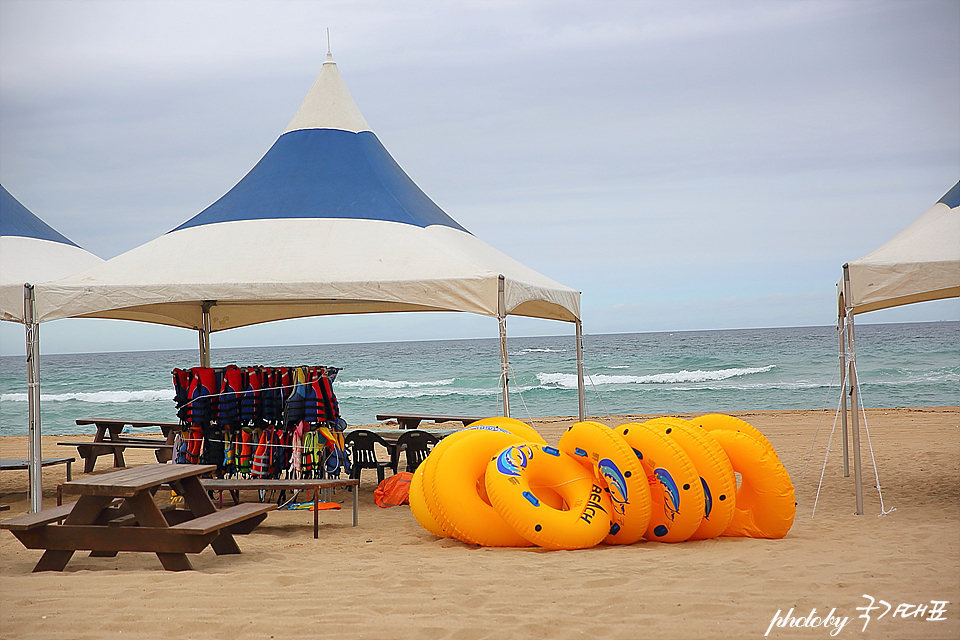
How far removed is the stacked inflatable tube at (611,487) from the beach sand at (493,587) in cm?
14

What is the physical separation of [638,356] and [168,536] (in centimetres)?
3761

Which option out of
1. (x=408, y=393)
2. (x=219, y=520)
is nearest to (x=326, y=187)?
(x=219, y=520)

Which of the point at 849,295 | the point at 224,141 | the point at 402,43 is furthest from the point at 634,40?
the point at 224,141

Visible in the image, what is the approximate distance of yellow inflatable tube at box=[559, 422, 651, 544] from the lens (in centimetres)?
443

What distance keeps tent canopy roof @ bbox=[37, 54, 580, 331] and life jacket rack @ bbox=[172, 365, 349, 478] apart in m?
0.62

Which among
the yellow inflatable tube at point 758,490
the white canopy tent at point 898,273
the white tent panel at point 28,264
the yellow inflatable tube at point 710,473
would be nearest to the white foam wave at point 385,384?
the white tent panel at point 28,264

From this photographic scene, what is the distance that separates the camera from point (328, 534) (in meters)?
5.36

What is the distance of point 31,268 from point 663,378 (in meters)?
26.2

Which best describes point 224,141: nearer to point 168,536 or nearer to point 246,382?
point 246,382

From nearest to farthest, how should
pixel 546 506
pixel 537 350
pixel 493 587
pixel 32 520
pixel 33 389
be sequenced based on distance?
pixel 493 587
pixel 32 520
pixel 546 506
pixel 33 389
pixel 537 350

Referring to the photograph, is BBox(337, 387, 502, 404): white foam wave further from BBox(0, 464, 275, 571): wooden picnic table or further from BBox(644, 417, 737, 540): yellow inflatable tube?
BBox(0, 464, 275, 571): wooden picnic table

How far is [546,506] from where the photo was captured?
15.1ft

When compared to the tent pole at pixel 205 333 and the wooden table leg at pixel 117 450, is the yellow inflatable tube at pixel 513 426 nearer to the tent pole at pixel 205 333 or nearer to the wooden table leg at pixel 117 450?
the tent pole at pixel 205 333

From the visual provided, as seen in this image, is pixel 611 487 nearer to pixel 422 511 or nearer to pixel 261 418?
pixel 422 511
